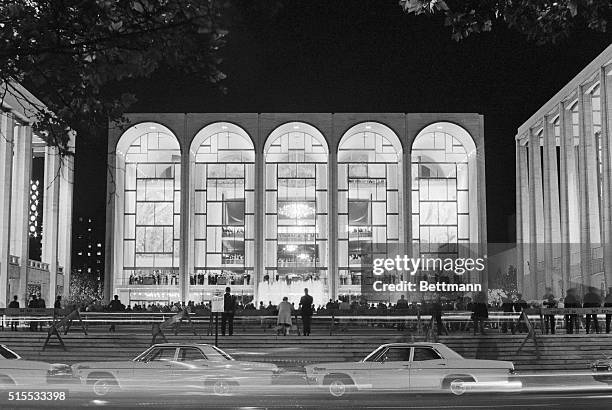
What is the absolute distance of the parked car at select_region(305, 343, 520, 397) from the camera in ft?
51.6

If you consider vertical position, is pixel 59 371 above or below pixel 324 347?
above

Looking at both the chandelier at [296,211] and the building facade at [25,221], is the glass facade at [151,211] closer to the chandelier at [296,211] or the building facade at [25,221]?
the building facade at [25,221]

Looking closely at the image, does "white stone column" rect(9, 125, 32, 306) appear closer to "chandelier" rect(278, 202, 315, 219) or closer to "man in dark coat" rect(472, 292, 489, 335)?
"chandelier" rect(278, 202, 315, 219)

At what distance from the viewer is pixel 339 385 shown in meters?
15.8

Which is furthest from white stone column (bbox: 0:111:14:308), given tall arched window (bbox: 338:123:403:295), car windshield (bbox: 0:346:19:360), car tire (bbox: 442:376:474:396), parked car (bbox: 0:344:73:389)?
car tire (bbox: 442:376:474:396)

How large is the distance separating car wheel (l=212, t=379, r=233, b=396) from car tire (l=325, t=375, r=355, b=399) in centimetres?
179

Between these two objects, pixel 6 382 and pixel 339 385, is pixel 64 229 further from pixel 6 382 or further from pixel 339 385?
pixel 339 385

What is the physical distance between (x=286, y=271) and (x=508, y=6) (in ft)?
181

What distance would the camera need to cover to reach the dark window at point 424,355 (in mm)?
16500

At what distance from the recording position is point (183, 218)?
6053cm

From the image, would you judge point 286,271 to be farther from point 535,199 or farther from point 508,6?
point 508,6

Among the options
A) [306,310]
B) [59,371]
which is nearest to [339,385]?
[59,371]

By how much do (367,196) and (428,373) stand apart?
46.9 metres

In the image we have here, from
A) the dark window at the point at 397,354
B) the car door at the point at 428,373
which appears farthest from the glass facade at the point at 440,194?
the car door at the point at 428,373
